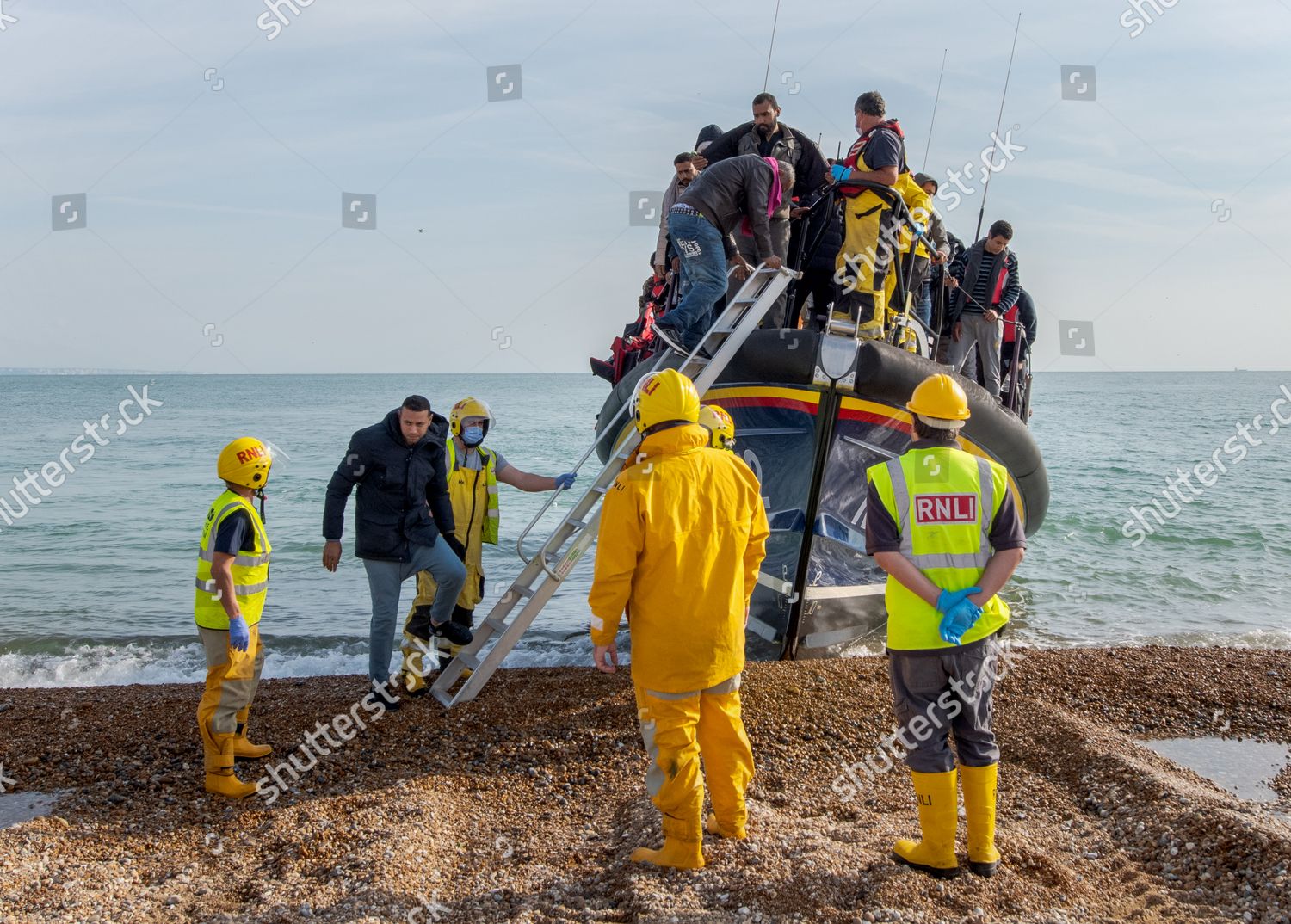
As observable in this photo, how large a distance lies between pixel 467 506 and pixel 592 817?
2262 millimetres

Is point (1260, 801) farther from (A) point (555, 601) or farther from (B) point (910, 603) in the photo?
(A) point (555, 601)

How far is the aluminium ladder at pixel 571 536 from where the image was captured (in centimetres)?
507

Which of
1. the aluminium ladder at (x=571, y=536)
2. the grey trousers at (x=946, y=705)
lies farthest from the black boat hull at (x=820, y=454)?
the grey trousers at (x=946, y=705)

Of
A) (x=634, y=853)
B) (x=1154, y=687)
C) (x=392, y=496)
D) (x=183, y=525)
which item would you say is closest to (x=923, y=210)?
(x=1154, y=687)

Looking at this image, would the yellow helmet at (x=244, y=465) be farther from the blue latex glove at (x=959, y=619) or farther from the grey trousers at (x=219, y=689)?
the blue latex glove at (x=959, y=619)

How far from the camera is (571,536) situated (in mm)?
5590

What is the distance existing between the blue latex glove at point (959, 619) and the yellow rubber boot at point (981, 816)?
49 centimetres

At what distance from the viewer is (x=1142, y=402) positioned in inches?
2253

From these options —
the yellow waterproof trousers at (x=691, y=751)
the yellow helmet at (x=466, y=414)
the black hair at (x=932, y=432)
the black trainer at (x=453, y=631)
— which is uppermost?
the black hair at (x=932, y=432)

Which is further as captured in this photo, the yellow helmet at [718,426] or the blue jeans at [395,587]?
the blue jeans at [395,587]

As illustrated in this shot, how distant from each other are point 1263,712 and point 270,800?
5280mm

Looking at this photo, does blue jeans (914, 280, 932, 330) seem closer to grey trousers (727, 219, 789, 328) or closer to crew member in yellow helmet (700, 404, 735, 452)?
grey trousers (727, 219, 789, 328)

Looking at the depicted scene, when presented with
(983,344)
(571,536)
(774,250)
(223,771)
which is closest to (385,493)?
(571,536)

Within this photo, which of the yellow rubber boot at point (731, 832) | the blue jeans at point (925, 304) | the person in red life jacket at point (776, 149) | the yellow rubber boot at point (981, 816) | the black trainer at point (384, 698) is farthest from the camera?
the blue jeans at point (925, 304)
